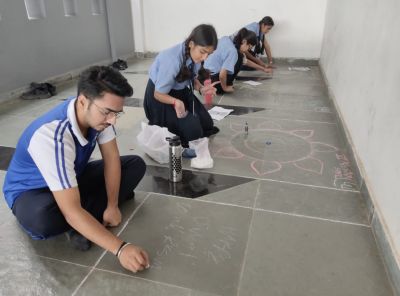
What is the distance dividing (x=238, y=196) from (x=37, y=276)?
107 centimetres

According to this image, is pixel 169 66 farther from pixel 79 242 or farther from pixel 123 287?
pixel 123 287

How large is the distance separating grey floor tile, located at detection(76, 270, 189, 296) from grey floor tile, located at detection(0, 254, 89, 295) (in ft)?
0.18

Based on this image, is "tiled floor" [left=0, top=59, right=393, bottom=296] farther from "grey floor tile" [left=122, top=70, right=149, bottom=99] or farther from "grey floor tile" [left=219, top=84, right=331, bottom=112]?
"grey floor tile" [left=122, top=70, right=149, bottom=99]

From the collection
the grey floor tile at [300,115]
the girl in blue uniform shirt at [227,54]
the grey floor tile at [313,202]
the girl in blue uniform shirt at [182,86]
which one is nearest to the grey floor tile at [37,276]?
the grey floor tile at [313,202]

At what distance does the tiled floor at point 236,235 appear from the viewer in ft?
4.28

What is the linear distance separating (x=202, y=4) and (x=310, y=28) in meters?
1.93

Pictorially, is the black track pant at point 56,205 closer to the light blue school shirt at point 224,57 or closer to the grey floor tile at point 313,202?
the grey floor tile at point 313,202

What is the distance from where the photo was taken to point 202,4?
19.3ft

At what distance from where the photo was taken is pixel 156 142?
2275 mm

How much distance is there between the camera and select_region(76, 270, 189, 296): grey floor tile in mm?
1257

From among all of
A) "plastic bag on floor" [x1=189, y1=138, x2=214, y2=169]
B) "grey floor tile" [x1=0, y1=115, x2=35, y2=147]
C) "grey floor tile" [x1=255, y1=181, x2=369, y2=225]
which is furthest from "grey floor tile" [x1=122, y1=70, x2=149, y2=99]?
"grey floor tile" [x1=255, y1=181, x2=369, y2=225]

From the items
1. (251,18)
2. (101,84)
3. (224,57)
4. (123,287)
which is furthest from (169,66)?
(251,18)

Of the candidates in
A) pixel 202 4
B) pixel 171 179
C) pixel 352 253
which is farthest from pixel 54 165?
pixel 202 4

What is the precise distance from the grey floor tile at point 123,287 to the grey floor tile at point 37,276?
6 centimetres
